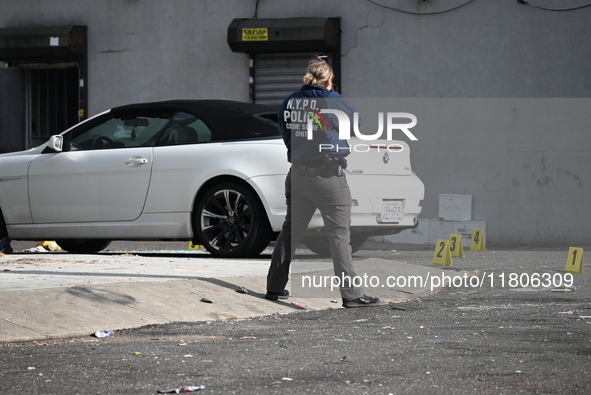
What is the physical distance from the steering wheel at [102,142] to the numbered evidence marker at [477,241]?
540 cm

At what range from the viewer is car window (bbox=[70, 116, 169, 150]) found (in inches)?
434

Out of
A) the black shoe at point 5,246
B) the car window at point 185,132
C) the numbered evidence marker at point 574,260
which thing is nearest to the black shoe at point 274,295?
the car window at point 185,132

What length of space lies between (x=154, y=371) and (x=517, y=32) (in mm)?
12330

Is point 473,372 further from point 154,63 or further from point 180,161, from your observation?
point 154,63

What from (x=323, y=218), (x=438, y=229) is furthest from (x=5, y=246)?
(x=438, y=229)

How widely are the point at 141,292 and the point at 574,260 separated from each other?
4698 millimetres

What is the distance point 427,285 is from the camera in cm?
924

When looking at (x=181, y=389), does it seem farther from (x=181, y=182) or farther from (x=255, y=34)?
(x=255, y=34)

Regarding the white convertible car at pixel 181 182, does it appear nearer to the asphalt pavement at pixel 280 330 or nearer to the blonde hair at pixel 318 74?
the asphalt pavement at pixel 280 330

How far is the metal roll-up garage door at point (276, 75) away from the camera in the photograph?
55.9 ft

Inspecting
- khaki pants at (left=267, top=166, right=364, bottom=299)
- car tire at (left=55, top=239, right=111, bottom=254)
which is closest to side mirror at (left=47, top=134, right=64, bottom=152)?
car tire at (left=55, top=239, right=111, bottom=254)

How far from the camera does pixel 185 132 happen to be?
1082 cm

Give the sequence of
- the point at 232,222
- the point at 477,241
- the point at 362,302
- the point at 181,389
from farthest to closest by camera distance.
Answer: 1. the point at 477,241
2. the point at 232,222
3. the point at 362,302
4. the point at 181,389

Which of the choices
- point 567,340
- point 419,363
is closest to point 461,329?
point 567,340
